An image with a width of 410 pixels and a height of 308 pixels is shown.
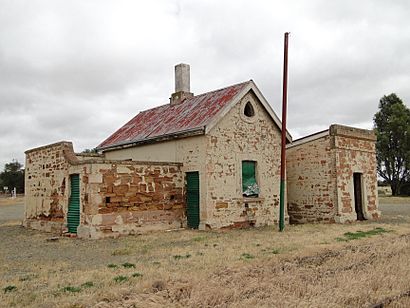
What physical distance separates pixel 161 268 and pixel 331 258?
3664mm

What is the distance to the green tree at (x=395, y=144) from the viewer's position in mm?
44438

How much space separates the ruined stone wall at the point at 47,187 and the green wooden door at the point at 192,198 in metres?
4.47

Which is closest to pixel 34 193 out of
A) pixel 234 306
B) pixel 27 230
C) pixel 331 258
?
pixel 27 230

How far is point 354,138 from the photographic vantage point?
18.7 meters

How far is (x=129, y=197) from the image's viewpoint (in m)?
14.1

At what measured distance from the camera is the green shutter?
16109mm

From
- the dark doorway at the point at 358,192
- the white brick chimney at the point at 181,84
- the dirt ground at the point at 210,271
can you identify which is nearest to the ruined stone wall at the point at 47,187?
the dirt ground at the point at 210,271

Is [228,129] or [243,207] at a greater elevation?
[228,129]

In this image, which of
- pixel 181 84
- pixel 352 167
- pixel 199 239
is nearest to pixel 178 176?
pixel 199 239

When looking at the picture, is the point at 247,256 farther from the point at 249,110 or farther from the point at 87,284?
the point at 249,110

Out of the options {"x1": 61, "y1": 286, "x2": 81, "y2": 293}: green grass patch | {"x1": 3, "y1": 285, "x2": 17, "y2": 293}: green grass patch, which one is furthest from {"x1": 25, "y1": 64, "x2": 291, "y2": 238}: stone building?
{"x1": 61, "y1": 286, "x2": 81, "y2": 293}: green grass patch

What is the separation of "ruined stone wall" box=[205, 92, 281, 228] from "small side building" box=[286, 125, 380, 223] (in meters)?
2.03

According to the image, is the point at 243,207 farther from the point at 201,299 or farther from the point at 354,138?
the point at 201,299

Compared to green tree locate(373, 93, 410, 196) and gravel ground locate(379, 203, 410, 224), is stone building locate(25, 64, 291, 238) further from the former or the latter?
green tree locate(373, 93, 410, 196)
